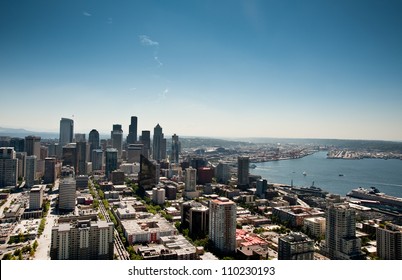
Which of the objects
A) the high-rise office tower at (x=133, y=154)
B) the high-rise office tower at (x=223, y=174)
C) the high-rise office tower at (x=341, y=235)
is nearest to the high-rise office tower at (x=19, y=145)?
the high-rise office tower at (x=133, y=154)

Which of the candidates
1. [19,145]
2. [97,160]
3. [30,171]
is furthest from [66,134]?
[30,171]

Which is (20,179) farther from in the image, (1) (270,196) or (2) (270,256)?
(2) (270,256)

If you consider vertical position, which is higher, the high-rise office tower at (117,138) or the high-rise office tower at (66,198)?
the high-rise office tower at (117,138)

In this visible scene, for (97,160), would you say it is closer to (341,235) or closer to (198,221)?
(198,221)

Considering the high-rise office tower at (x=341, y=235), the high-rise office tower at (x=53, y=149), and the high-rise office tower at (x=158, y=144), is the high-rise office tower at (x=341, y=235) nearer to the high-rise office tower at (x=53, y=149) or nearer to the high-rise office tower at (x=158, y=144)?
the high-rise office tower at (x=158, y=144)

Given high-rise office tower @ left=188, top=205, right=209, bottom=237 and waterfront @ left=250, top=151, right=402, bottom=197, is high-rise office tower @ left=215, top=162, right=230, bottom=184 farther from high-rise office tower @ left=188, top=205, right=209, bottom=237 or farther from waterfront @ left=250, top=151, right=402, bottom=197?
high-rise office tower @ left=188, top=205, right=209, bottom=237

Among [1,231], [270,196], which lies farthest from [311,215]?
[1,231]
